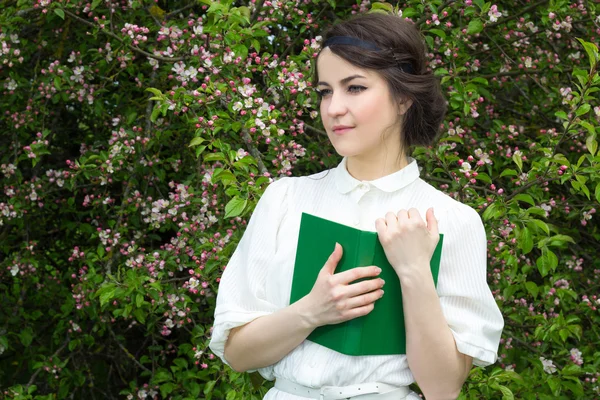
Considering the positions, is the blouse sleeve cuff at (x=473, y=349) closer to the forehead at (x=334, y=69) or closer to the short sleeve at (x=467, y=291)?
the short sleeve at (x=467, y=291)

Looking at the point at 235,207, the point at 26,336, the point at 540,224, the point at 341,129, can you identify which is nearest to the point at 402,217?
the point at 341,129

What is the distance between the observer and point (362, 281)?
159cm

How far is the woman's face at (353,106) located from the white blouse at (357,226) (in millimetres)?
108

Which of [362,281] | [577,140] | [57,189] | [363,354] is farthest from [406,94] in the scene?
[57,189]

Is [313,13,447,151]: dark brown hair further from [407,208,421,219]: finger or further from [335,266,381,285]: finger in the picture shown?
[335,266,381,285]: finger

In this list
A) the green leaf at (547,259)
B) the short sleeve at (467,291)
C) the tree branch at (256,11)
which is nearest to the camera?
the short sleeve at (467,291)

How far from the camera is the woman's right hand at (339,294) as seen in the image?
158 cm

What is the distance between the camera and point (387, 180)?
1770 mm

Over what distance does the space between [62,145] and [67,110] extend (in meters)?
0.20

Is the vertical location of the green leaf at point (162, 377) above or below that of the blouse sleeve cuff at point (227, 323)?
below

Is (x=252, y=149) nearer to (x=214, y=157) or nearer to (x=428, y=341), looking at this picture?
(x=214, y=157)

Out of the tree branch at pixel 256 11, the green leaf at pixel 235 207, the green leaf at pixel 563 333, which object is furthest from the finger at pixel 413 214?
the tree branch at pixel 256 11

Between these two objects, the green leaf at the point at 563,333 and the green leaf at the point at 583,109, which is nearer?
the green leaf at the point at 583,109

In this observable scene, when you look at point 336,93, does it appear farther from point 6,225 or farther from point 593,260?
point 6,225
